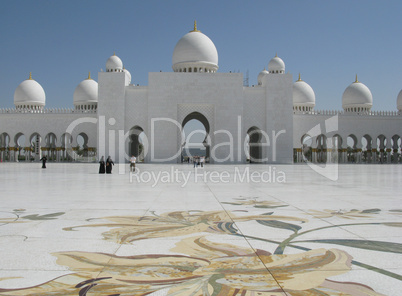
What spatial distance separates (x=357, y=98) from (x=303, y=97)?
4814 mm

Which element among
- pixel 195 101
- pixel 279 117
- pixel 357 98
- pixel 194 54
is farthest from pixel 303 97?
pixel 195 101

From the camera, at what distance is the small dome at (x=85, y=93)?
106 ft

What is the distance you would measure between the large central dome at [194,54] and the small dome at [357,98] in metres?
14.0

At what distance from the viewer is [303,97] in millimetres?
33469

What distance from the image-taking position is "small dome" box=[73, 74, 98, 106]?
1277 inches

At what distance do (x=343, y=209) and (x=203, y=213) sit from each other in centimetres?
172

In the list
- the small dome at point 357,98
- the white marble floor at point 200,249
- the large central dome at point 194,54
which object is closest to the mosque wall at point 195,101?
the large central dome at point 194,54

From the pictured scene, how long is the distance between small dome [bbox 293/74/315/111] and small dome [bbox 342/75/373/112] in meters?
3.13

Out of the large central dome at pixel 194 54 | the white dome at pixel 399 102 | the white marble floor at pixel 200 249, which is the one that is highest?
the large central dome at pixel 194 54

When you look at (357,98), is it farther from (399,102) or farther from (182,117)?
(182,117)

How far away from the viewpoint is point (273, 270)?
2215 mm

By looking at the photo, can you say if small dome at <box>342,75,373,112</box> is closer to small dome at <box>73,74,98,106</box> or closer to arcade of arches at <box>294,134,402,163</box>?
arcade of arches at <box>294,134,402,163</box>

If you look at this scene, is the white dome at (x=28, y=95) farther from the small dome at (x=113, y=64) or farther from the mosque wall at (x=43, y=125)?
the small dome at (x=113, y=64)

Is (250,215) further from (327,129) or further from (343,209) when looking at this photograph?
(327,129)
